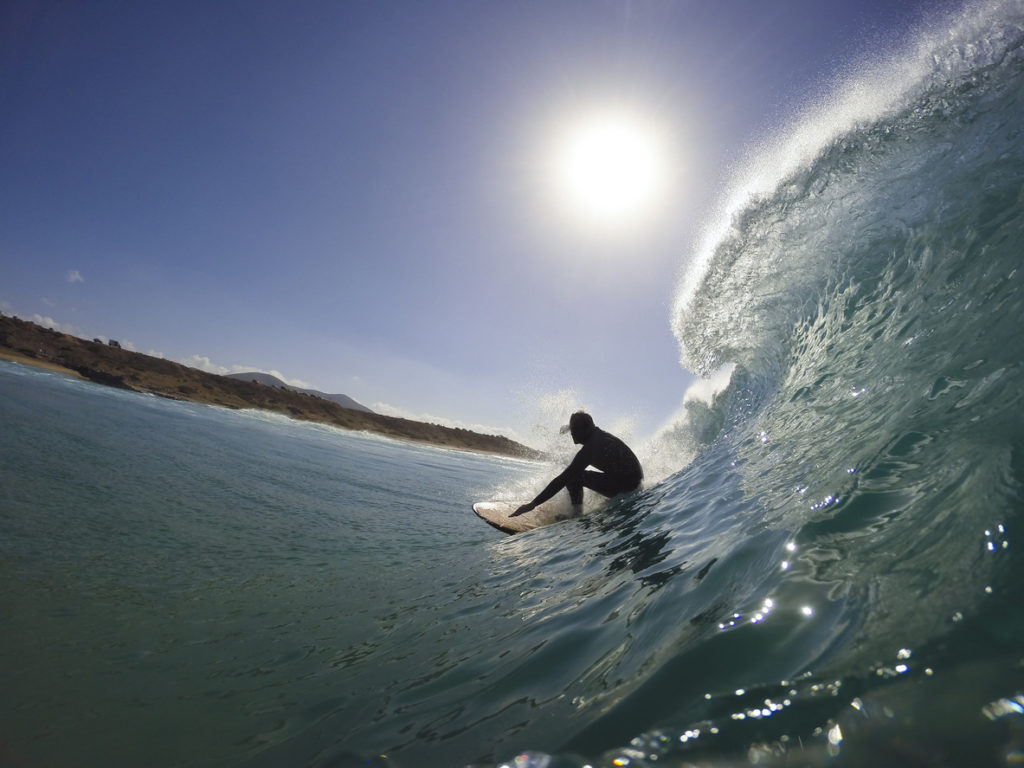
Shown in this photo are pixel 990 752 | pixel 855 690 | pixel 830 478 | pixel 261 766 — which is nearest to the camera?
pixel 990 752

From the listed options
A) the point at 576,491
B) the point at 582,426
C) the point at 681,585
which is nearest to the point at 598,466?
the point at 576,491

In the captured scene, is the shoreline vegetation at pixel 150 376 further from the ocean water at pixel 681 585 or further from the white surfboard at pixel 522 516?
the ocean water at pixel 681 585

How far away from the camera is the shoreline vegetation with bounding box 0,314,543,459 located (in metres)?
28.8

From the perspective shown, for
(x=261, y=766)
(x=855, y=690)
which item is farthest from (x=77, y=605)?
(x=855, y=690)

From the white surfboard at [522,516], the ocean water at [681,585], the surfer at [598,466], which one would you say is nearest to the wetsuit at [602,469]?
the surfer at [598,466]

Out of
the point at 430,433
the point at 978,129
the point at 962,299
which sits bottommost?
the point at 430,433

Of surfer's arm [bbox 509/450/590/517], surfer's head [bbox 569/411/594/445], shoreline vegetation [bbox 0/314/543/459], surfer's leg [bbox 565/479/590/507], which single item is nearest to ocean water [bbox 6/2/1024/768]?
surfer's arm [bbox 509/450/590/517]

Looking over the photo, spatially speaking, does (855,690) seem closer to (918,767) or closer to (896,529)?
(918,767)

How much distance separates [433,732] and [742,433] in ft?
18.1

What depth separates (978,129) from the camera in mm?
4855

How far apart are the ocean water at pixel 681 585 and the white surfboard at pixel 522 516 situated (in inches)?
22.6

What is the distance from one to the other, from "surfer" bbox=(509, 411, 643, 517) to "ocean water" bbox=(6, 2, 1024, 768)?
0.82 meters

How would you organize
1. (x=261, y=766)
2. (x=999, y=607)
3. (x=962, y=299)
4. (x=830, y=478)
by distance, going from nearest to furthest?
1. (x=999, y=607)
2. (x=261, y=766)
3. (x=830, y=478)
4. (x=962, y=299)

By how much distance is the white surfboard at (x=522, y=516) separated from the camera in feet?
19.8
